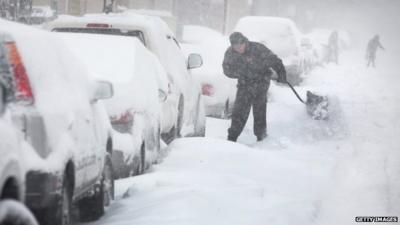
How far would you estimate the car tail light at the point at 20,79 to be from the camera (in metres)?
4.89

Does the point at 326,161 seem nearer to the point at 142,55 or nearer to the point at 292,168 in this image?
the point at 292,168

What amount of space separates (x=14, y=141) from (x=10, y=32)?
991 mm

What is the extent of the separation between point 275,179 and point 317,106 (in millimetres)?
6652

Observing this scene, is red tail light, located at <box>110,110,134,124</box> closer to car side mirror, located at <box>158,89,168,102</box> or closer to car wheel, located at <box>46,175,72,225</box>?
car side mirror, located at <box>158,89,168,102</box>

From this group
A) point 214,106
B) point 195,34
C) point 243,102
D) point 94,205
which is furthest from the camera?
point 195,34

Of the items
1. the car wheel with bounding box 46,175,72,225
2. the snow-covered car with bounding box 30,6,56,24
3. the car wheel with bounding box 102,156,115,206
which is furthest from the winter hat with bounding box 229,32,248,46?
the snow-covered car with bounding box 30,6,56,24

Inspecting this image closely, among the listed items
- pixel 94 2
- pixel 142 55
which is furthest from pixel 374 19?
pixel 142 55

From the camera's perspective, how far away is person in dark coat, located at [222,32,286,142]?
13.3 meters

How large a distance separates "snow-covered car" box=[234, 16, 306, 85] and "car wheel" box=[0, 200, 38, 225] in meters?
20.1

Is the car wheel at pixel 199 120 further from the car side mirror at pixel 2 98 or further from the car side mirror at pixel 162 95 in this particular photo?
the car side mirror at pixel 2 98

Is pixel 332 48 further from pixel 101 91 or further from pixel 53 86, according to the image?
pixel 53 86

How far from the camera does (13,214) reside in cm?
402

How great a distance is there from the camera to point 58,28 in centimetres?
1080

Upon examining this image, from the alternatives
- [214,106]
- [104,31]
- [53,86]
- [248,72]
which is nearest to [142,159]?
[104,31]
